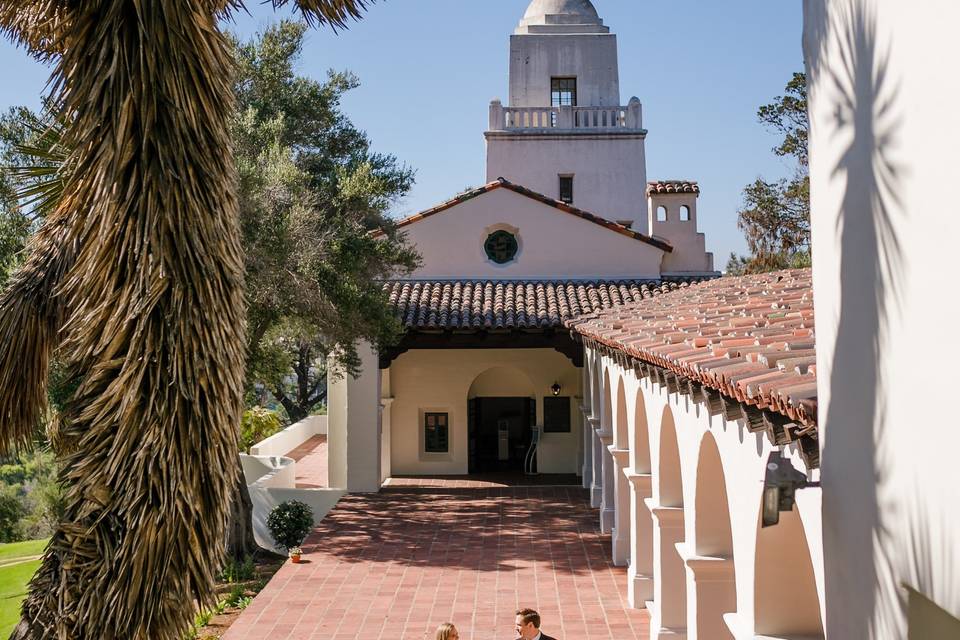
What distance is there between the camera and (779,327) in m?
6.46

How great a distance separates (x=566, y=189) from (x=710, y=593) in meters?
23.6

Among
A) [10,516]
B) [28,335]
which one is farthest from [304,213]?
[10,516]

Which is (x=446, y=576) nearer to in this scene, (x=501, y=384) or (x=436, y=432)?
(x=436, y=432)

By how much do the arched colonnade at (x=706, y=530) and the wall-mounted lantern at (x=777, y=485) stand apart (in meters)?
0.34

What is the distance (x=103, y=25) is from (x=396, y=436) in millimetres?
19403

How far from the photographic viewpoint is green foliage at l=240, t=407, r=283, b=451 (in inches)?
1081

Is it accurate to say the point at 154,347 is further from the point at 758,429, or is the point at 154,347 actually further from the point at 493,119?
the point at 493,119

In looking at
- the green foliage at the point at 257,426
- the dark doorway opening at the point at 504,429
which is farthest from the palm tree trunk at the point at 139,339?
the green foliage at the point at 257,426

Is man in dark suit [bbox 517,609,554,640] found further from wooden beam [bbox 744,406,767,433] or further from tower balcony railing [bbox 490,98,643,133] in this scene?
tower balcony railing [bbox 490,98,643,133]

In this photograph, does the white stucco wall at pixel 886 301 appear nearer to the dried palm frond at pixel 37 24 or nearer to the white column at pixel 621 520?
the dried palm frond at pixel 37 24

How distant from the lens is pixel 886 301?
125 inches

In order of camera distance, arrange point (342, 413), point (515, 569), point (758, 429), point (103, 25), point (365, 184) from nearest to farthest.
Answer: point (758, 429) < point (103, 25) < point (515, 569) < point (365, 184) < point (342, 413)

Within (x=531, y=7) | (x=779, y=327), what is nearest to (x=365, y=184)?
(x=779, y=327)

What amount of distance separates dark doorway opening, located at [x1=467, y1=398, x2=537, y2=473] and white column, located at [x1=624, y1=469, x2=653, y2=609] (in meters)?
12.4
